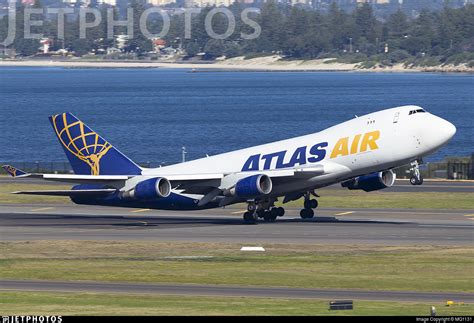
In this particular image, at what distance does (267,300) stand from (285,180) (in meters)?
28.4

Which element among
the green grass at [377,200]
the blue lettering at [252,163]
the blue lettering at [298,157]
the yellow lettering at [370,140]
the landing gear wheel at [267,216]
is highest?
the yellow lettering at [370,140]

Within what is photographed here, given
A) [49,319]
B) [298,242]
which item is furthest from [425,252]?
[49,319]

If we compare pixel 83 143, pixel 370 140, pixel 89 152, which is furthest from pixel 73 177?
pixel 370 140

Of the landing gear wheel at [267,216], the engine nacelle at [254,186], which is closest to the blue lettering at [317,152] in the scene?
the engine nacelle at [254,186]

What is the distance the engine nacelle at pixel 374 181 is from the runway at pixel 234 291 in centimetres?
2720

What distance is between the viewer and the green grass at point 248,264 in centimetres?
4809

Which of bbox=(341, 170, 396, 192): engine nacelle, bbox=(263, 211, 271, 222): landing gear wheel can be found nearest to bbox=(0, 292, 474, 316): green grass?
bbox=(341, 170, 396, 192): engine nacelle

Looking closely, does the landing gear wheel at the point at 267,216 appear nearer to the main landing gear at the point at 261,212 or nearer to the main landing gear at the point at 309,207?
the main landing gear at the point at 261,212

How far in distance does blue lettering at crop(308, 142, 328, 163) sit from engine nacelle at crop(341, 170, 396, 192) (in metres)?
3.40

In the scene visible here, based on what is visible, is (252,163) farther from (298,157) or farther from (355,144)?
(355,144)

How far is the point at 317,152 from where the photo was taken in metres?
70.1

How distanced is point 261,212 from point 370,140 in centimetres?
947

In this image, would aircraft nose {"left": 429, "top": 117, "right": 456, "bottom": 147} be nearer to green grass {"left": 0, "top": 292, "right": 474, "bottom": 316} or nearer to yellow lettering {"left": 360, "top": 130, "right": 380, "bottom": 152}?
yellow lettering {"left": 360, "top": 130, "right": 380, "bottom": 152}

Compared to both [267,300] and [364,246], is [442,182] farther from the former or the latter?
[267,300]
